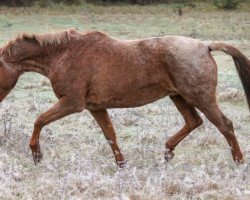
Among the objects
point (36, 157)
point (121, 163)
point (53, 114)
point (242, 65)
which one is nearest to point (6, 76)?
point (53, 114)

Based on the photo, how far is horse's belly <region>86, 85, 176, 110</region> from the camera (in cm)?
684

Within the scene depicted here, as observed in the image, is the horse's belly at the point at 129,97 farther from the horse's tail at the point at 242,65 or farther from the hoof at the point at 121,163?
the horse's tail at the point at 242,65

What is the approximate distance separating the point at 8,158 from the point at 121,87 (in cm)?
147

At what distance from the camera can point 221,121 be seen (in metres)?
6.78

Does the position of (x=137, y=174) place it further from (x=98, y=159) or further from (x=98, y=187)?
(x=98, y=159)

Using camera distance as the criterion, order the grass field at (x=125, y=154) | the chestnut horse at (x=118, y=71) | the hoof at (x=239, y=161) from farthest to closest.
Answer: the hoof at (x=239, y=161) → the chestnut horse at (x=118, y=71) → the grass field at (x=125, y=154)

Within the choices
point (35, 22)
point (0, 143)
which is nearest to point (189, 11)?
point (35, 22)

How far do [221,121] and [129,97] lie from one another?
104 centimetres

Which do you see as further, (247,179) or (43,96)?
(43,96)

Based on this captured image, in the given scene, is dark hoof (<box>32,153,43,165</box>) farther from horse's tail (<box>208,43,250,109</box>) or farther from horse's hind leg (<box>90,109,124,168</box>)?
horse's tail (<box>208,43,250,109</box>)

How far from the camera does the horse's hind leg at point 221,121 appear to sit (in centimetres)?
671

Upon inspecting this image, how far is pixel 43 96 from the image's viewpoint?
11414 mm

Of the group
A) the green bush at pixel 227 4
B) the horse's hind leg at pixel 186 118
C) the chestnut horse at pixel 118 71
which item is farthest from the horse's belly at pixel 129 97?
the green bush at pixel 227 4

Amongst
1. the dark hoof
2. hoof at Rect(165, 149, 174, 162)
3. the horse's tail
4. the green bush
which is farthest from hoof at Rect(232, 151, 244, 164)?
the green bush
